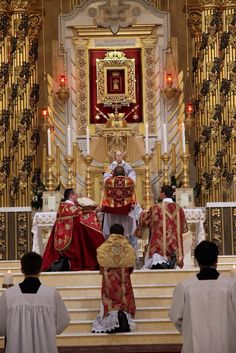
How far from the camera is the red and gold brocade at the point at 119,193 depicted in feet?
65.2

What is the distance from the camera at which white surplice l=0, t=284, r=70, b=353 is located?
11.6 m

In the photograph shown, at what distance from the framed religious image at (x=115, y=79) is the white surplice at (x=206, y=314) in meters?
13.4

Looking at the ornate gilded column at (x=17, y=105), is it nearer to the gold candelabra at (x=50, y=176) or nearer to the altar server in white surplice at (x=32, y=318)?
the gold candelabra at (x=50, y=176)

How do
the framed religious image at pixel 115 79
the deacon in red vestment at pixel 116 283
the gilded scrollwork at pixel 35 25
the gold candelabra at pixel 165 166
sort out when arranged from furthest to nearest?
the gilded scrollwork at pixel 35 25 < the framed religious image at pixel 115 79 < the gold candelabra at pixel 165 166 < the deacon in red vestment at pixel 116 283

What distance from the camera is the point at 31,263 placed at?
11320 mm

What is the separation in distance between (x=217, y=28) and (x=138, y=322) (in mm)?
9106

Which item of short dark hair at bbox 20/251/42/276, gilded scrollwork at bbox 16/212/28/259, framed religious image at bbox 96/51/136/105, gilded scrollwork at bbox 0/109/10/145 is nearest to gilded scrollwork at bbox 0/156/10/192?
gilded scrollwork at bbox 0/109/10/145

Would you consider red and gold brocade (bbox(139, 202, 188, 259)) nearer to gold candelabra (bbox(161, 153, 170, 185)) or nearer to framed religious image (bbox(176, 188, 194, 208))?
framed religious image (bbox(176, 188, 194, 208))

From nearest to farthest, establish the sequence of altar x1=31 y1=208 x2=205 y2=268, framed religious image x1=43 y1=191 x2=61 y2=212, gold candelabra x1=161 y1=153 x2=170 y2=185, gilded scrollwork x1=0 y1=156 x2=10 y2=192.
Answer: altar x1=31 y1=208 x2=205 y2=268 → framed religious image x1=43 y1=191 x2=61 y2=212 → gold candelabra x1=161 y1=153 x2=170 y2=185 → gilded scrollwork x1=0 y1=156 x2=10 y2=192

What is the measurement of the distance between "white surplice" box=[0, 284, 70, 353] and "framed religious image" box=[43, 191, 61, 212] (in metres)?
10.3

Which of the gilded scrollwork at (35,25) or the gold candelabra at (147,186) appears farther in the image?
the gilded scrollwork at (35,25)

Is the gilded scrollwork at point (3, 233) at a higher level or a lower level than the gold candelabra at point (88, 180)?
lower

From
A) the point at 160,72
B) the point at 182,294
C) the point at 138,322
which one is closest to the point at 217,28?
the point at 160,72

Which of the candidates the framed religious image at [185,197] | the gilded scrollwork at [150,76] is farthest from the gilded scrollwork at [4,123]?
the framed religious image at [185,197]
